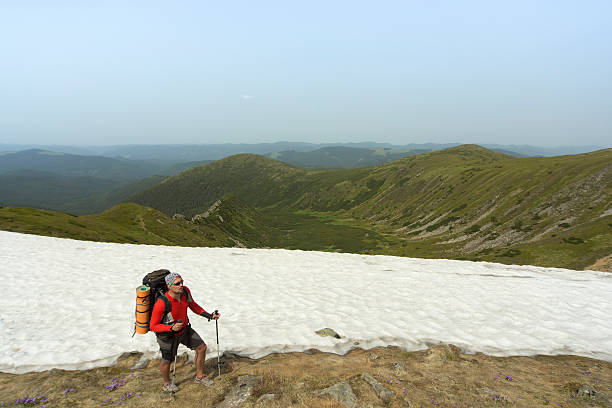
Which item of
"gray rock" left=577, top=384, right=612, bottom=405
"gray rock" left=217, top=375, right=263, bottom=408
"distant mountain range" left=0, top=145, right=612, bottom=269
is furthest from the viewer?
"distant mountain range" left=0, top=145, right=612, bottom=269

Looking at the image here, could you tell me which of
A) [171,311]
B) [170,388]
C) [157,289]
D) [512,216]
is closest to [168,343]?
[171,311]

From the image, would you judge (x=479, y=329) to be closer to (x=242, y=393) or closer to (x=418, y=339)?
(x=418, y=339)

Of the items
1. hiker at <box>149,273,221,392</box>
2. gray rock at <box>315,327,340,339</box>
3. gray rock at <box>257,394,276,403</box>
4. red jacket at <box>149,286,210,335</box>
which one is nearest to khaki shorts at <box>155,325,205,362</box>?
hiker at <box>149,273,221,392</box>

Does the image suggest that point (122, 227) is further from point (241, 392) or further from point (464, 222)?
point (464, 222)

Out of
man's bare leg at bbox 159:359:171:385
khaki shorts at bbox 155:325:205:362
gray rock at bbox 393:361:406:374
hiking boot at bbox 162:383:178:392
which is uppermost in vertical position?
khaki shorts at bbox 155:325:205:362

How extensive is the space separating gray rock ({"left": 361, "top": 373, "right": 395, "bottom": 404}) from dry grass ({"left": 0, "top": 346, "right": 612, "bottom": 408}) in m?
0.15

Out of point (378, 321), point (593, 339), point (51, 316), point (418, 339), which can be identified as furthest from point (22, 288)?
point (593, 339)

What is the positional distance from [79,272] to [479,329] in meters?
25.9

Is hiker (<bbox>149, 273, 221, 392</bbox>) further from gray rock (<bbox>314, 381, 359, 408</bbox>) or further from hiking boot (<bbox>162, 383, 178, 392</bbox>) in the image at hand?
gray rock (<bbox>314, 381, 359, 408</bbox>)

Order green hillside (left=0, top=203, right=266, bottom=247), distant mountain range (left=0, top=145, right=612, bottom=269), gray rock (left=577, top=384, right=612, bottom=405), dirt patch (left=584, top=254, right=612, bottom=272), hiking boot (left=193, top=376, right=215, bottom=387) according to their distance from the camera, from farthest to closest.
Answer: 1. distant mountain range (left=0, top=145, right=612, bottom=269)
2. green hillside (left=0, top=203, right=266, bottom=247)
3. dirt patch (left=584, top=254, right=612, bottom=272)
4. hiking boot (left=193, top=376, right=215, bottom=387)
5. gray rock (left=577, top=384, right=612, bottom=405)

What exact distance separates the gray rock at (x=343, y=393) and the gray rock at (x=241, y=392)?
6.43 feet

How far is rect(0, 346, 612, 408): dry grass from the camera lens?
26.8 ft

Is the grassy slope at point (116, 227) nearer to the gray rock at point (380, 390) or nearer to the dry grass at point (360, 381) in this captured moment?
the dry grass at point (360, 381)

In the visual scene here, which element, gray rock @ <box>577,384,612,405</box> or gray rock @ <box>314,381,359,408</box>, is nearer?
gray rock @ <box>314,381,359,408</box>
